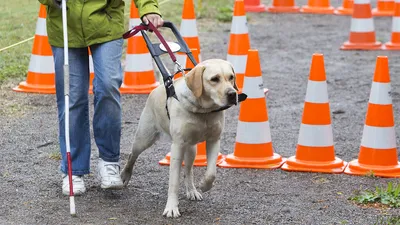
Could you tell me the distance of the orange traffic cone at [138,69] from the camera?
9.70 metres

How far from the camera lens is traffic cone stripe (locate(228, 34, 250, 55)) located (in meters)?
9.38

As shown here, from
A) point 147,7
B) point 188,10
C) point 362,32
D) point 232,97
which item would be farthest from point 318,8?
point 232,97

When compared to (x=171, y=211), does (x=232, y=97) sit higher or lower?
higher

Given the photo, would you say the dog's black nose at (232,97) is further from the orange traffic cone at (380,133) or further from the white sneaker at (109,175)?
the orange traffic cone at (380,133)

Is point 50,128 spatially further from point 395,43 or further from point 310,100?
point 395,43

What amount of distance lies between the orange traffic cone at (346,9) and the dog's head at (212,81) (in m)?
11.2

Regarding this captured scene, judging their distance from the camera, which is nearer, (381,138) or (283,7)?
(381,138)

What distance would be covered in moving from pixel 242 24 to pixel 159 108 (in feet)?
11.4

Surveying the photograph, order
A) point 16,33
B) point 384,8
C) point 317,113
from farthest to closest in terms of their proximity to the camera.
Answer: point 384,8
point 16,33
point 317,113

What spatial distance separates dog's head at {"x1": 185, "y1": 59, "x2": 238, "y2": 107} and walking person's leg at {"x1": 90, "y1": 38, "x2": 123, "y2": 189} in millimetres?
713

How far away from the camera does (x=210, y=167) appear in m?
5.73

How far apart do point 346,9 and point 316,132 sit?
979cm

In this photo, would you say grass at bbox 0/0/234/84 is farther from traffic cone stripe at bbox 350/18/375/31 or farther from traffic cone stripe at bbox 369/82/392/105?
traffic cone stripe at bbox 369/82/392/105

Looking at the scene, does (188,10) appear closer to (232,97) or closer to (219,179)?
(219,179)
